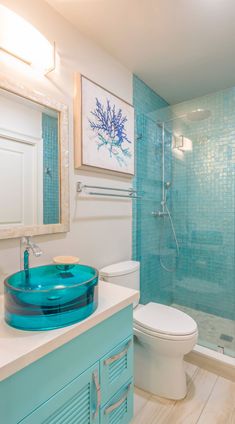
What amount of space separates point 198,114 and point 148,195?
38.3 inches

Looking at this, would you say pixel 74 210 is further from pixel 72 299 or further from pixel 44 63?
pixel 44 63

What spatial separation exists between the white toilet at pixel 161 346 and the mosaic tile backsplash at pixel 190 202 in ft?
1.95

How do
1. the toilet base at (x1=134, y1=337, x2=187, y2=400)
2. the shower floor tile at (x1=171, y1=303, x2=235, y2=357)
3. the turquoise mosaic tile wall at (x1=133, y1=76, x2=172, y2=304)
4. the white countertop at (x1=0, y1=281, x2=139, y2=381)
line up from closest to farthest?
the white countertop at (x1=0, y1=281, x2=139, y2=381) < the toilet base at (x1=134, y1=337, x2=187, y2=400) < the shower floor tile at (x1=171, y1=303, x2=235, y2=357) < the turquoise mosaic tile wall at (x1=133, y1=76, x2=172, y2=304)

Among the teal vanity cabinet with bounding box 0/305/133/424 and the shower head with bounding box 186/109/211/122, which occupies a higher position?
the shower head with bounding box 186/109/211/122

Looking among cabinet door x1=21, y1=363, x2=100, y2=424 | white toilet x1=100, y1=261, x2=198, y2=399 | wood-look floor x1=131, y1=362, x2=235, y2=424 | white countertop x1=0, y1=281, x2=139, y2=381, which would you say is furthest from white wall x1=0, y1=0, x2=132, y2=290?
wood-look floor x1=131, y1=362, x2=235, y2=424

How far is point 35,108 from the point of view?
127 cm

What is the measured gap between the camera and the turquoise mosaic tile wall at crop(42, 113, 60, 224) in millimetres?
1320

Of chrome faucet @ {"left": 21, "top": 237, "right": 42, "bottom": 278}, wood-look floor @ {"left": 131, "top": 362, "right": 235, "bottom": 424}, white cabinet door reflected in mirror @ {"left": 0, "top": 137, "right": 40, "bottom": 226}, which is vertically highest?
white cabinet door reflected in mirror @ {"left": 0, "top": 137, "right": 40, "bottom": 226}

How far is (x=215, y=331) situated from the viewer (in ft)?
6.61

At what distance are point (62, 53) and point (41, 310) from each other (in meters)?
1.49

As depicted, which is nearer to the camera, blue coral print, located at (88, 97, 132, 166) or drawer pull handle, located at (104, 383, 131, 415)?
drawer pull handle, located at (104, 383, 131, 415)

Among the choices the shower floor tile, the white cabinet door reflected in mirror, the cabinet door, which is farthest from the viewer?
the shower floor tile

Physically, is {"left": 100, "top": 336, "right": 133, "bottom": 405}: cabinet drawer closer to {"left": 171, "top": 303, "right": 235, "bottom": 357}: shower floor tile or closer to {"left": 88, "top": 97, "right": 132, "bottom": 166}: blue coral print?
{"left": 171, "top": 303, "right": 235, "bottom": 357}: shower floor tile

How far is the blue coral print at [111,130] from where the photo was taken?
63.7 inches
